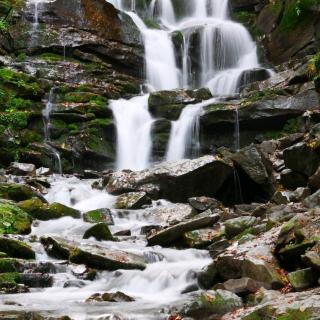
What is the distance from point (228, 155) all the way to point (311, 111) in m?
4.64

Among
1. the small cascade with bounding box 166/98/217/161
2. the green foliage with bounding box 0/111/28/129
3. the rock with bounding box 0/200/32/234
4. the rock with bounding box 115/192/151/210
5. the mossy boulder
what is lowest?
the mossy boulder

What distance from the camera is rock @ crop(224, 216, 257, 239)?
9109 mm

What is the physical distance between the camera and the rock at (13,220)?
945cm

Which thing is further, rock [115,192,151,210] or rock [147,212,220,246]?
rock [115,192,151,210]

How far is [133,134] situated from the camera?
19.4 meters

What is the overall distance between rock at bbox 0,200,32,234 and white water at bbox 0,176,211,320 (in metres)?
0.31

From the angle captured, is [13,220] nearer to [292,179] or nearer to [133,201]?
[133,201]

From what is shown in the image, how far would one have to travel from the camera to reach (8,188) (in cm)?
1226

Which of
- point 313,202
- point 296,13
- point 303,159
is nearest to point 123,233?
point 313,202

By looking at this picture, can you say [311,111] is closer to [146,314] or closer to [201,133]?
[201,133]

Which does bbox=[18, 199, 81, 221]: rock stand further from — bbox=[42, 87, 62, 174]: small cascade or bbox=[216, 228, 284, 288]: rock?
bbox=[42, 87, 62, 174]: small cascade

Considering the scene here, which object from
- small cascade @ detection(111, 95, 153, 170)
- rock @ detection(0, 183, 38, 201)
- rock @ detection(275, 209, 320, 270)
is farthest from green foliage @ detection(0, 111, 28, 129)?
rock @ detection(275, 209, 320, 270)

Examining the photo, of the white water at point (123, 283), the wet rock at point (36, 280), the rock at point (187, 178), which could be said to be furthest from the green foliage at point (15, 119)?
the wet rock at point (36, 280)

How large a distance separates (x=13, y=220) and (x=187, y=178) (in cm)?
516
